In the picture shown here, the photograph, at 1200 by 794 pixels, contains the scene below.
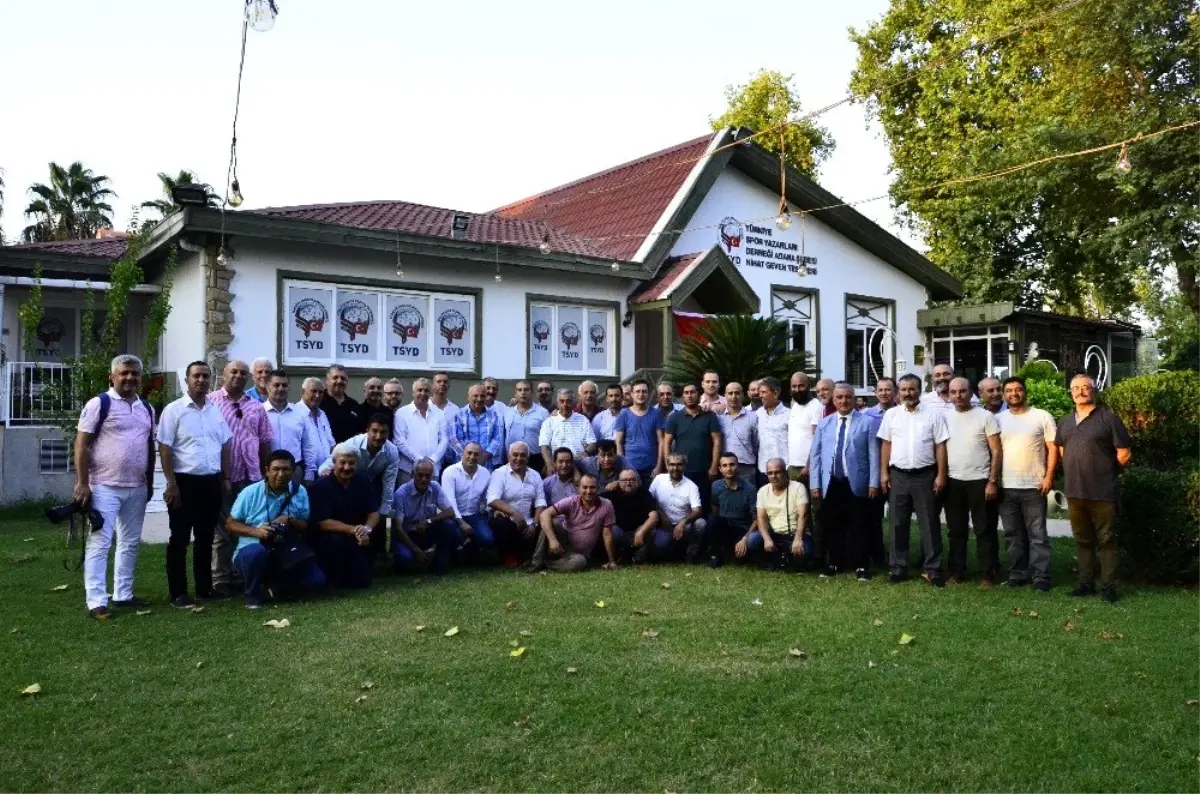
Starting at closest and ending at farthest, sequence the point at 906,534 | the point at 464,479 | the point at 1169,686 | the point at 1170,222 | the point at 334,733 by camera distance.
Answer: the point at 334,733 < the point at 1169,686 < the point at 906,534 < the point at 464,479 < the point at 1170,222

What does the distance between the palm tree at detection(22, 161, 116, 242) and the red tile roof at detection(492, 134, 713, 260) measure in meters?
22.1

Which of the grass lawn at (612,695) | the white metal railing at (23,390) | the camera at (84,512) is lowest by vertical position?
the grass lawn at (612,695)

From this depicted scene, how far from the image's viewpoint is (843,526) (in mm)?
8781

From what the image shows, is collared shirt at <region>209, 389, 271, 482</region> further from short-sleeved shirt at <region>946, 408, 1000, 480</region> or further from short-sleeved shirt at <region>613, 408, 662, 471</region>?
short-sleeved shirt at <region>946, 408, 1000, 480</region>

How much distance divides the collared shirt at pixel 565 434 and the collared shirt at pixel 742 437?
1.37 metres

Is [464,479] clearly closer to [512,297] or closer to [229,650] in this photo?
[229,650]

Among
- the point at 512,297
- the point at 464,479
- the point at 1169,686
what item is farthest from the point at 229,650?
the point at 512,297

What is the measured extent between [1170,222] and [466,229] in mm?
13360

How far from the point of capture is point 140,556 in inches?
378

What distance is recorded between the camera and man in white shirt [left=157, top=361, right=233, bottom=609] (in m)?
7.26

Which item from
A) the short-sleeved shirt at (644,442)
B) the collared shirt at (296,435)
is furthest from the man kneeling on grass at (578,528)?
the collared shirt at (296,435)

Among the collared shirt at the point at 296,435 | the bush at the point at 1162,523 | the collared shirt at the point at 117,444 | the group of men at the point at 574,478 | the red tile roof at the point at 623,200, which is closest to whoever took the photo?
the collared shirt at the point at 117,444

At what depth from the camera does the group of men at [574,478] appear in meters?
7.32

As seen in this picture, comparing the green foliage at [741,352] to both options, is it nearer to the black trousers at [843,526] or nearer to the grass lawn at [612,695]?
the black trousers at [843,526]
